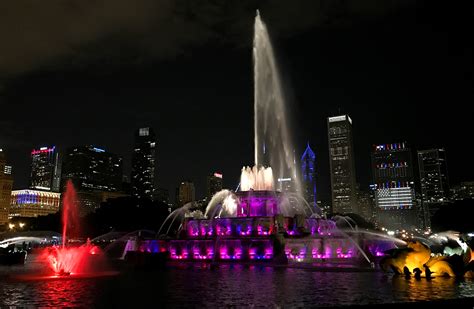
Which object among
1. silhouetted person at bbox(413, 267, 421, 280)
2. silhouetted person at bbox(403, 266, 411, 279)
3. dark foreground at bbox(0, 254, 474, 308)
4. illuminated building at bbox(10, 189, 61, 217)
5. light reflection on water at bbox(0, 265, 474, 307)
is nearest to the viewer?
dark foreground at bbox(0, 254, 474, 308)

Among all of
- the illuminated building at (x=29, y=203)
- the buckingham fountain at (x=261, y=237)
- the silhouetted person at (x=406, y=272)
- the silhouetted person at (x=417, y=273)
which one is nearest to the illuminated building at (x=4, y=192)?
the illuminated building at (x=29, y=203)

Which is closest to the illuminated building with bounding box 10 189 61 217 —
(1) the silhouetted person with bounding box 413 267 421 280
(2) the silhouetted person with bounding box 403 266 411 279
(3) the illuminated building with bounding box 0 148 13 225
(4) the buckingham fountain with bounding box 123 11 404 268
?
(3) the illuminated building with bounding box 0 148 13 225

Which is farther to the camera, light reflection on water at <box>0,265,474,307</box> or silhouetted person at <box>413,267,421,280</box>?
silhouetted person at <box>413,267,421,280</box>

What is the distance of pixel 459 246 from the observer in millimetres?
27359

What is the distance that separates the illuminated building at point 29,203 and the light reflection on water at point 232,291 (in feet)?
559

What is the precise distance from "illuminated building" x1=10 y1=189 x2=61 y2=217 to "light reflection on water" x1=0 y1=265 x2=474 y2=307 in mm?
170447

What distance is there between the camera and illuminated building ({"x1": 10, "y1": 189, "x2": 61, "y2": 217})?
575ft

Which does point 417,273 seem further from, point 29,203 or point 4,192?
point 29,203

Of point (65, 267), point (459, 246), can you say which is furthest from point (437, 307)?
point (65, 267)

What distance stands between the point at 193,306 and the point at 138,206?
81.2 metres

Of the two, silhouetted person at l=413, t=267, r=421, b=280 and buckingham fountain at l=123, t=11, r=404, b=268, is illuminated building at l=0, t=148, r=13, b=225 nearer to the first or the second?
buckingham fountain at l=123, t=11, r=404, b=268

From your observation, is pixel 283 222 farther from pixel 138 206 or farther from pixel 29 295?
pixel 138 206

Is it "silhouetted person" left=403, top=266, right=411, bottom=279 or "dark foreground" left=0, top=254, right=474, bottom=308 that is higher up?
"silhouetted person" left=403, top=266, right=411, bottom=279

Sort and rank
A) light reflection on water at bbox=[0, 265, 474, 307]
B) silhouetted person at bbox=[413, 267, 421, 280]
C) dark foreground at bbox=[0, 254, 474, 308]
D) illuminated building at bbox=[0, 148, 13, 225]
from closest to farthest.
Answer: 1. dark foreground at bbox=[0, 254, 474, 308]
2. light reflection on water at bbox=[0, 265, 474, 307]
3. silhouetted person at bbox=[413, 267, 421, 280]
4. illuminated building at bbox=[0, 148, 13, 225]
